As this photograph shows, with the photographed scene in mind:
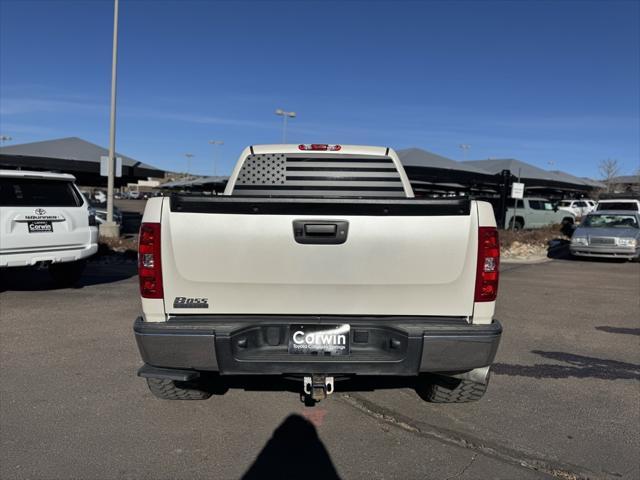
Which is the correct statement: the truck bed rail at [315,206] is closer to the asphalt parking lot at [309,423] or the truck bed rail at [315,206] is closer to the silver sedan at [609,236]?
the asphalt parking lot at [309,423]

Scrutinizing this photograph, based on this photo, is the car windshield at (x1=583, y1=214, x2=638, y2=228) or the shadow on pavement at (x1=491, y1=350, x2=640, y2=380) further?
the car windshield at (x1=583, y1=214, x2=638, y2=228)

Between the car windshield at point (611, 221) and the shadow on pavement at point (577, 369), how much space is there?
12297mm

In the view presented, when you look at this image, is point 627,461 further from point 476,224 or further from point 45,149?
point 45,149

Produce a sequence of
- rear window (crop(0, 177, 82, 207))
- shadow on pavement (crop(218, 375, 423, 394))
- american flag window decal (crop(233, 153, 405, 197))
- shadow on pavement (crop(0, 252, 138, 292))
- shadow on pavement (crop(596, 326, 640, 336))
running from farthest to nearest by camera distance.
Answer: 1. shadow on pavement (crop(0, 252, 138, 292))
2. rear window (crop(0, 177, 82, 207))
3. shadow on pavement (crop(596, 326, 640, 336))
4. american flag window decal (crop(233, 153, 405, 197))
5. shadow on pavement (crop(218, 375, 423, 394))

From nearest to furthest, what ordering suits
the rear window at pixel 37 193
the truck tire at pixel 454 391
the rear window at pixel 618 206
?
the truck tire at pixel 454 391 → the rear window at pixel 37 193 → the rear window at pixel 618 206

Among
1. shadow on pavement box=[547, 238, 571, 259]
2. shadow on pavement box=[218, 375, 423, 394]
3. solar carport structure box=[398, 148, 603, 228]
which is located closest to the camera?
shadow on pavement box=[218, 375, 423, 394]

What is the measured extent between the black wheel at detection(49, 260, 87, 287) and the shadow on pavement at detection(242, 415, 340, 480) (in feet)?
21.3

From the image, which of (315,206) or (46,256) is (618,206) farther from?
(315,206)

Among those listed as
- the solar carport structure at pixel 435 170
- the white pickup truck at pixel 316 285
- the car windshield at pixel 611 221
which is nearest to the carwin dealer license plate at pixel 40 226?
the white pickup truck at pixel 316 285

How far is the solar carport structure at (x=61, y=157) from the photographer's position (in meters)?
16.4

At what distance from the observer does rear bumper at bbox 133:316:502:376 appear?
3096mm

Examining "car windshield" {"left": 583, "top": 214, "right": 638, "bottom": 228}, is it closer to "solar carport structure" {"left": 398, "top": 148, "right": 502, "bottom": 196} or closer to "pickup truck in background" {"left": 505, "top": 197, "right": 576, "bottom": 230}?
"solar carport structure" {"left": 398, "top": 148, "right": 502, "bottom": 196}

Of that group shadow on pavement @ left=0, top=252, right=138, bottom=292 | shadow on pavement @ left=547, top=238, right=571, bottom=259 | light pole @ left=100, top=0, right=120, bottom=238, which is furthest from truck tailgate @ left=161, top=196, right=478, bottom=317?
shadow on pavement @ left=547, top=238, right=571, bottom=259

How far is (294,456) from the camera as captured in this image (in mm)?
3283
